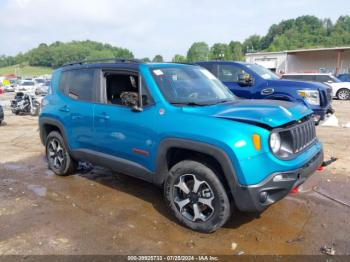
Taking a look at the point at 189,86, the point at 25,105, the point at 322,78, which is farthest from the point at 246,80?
the point at 322,78

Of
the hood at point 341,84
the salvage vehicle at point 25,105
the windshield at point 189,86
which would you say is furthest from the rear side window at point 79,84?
the hood at point 341,84

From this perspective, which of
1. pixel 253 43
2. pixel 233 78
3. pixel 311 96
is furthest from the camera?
pixel 253 43

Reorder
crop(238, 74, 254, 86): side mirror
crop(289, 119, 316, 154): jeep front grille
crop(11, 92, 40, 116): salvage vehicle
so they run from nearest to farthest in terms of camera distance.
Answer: crop(289, 119, 316, 154): jeep front grille → crop(238, 74, 254, 86): side mirror → crop(11, 92, 40, 116): salvage vehicle

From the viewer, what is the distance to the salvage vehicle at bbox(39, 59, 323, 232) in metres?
3.33

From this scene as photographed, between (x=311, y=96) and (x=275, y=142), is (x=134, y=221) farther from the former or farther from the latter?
(x=311, y=96)

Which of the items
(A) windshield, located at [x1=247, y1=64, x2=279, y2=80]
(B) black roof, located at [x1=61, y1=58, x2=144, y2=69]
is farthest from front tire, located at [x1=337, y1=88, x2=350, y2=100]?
(B) black roof, located at [x1=61, y1=58, x2=144, y2=69]

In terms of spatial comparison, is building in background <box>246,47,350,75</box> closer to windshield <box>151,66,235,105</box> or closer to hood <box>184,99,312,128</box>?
windshield <box>151,66,235,105</box>

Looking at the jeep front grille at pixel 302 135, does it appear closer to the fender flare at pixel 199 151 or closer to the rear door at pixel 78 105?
the fender flare at pixel 199 151

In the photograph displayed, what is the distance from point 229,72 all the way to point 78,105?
482 centimetres

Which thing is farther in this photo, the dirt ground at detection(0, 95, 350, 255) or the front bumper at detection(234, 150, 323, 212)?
the dirt ground at detection(0, 95, 350, 255)

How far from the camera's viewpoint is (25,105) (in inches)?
621

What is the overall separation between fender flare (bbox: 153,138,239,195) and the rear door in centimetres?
137

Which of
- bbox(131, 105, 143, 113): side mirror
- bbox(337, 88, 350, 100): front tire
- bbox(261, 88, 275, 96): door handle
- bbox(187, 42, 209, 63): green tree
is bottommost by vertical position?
bbox(337, 88, 350, 100): front tire

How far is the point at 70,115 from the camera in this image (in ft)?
17.1
